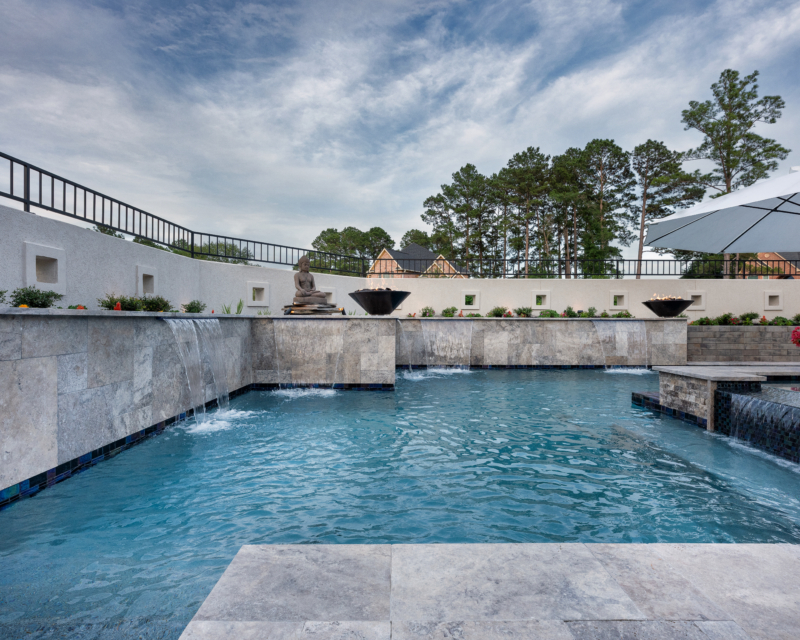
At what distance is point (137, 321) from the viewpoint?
507cm

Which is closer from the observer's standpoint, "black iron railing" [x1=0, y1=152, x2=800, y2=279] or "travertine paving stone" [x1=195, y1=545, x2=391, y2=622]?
"travertine paving stone" [x1=195, y1=545, x2=391, y2=622]

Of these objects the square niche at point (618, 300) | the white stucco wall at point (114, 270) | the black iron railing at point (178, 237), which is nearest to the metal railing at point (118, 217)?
the black iron railing at point (178, 237)

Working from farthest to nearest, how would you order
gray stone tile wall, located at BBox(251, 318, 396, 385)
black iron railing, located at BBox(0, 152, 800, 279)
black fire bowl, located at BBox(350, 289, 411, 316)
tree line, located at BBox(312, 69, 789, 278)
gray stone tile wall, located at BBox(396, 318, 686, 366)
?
tree line, located at BBox(312, 69, 789, 278), gray stone tile wall, located at BBox(396, 318, 686, 366), black fire bowl, located at BBox(350, 289, 411, 316), gray stone tile wall, located at BBox(251, 318, 396, 385), black iron railing, located at BBox(0, 152, 800, 279)

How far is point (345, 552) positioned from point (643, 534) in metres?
2.15

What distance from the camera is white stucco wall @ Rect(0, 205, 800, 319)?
20.1ft

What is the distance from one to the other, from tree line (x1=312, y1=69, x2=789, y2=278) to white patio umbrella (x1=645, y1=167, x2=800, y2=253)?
10.2 m

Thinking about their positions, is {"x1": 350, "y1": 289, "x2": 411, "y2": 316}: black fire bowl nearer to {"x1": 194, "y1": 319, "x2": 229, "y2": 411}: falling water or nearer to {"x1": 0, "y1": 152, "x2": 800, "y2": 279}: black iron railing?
{"x1": 194, "y1": 319, "x2": 229, "y2": 411}: falling water

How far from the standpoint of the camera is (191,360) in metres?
6.32

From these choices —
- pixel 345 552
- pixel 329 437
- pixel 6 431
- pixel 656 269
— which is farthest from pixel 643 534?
pixel 656 269

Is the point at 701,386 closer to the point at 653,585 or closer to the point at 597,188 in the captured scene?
the point at 653,585

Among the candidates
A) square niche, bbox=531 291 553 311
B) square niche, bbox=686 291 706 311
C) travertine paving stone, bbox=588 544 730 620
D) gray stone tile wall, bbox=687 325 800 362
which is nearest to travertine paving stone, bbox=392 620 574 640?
travertine paving stone, bbox=588 544 730 620

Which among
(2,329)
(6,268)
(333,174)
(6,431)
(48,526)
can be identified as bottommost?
(48,526)

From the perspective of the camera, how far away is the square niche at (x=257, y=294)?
13609 millimetres

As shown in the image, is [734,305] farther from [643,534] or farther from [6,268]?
[6,268]
